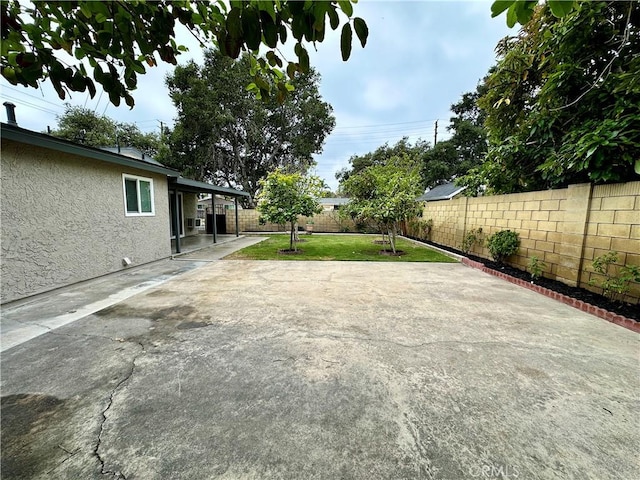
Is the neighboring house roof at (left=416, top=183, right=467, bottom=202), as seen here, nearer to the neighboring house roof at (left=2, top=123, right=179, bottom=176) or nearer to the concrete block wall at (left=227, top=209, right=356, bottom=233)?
the concrete block wall at (left=227, top=209, right=356, bottom=233)

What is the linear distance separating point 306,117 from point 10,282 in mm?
18348

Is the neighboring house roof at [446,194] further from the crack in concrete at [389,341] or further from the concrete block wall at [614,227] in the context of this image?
the crack in concrete at [389,341]

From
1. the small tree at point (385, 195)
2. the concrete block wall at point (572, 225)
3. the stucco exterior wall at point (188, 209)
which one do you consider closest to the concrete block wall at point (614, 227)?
the concrete block wall at point (572, 225)

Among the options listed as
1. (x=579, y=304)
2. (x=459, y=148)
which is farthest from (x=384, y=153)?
(x=579, y=304)

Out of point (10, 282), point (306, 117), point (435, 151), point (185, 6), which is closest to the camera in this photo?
point (185, 6)

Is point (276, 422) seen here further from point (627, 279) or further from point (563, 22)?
point (563, 22)

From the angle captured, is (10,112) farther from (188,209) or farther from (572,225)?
(572,225)

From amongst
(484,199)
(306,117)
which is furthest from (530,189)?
(306,117)

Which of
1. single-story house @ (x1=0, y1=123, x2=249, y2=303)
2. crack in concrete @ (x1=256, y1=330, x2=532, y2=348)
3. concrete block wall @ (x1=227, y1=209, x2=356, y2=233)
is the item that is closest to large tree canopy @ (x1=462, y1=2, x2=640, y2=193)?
crack in concrete @ (x1=256, y1=330, x2=532, y2=348)

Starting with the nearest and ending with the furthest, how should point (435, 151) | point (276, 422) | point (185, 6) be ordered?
point (185, 6)
point (276, 422)
point (435, 151)

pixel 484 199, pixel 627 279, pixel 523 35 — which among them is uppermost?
pixel 523 35

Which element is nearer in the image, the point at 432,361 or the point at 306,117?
the point at 432,361

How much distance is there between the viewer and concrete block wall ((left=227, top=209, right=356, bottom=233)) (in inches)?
631

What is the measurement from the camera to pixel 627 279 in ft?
10.7
